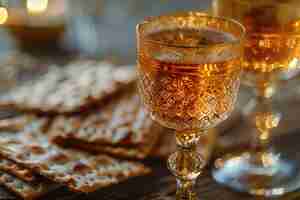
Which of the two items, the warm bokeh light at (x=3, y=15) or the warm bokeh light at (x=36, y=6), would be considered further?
the warm bokeh light at (x=36, y=6)

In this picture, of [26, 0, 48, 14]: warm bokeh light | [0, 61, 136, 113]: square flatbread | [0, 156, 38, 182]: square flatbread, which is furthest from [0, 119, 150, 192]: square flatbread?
[26, 0, 48, 14]: warm bokeh light

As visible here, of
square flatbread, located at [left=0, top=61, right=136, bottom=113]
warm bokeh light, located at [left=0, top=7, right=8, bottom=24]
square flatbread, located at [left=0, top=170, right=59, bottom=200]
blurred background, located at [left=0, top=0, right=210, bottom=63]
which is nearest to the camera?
square flatbread, located at [left=0, top=170, right=59, bottom=200]

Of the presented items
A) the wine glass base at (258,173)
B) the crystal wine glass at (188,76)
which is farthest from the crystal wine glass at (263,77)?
the crystal wine glass at (188,76)

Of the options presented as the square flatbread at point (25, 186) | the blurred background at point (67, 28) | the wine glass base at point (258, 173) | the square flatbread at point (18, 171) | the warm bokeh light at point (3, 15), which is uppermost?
the warm bokeh light at point (3, 15)

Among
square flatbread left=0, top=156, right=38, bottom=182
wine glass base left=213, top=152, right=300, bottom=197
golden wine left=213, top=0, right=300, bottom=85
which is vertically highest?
golden wine left=213, top=0, right=300, bottom=85

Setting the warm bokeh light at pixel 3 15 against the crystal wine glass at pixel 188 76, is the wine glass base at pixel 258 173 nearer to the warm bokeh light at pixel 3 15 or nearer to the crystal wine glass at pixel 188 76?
Result: the crystal wine glass at pixel 188 76

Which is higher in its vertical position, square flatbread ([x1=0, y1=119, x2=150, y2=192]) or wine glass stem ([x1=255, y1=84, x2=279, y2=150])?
wine glass stem ([x1=255, y1=84, x2=279, y2=150])

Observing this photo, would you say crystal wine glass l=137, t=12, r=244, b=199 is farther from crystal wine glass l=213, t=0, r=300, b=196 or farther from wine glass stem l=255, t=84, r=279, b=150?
wine glass stem l=255, t=84, r=279, b=150

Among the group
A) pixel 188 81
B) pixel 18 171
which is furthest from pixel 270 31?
pixel 18 171
